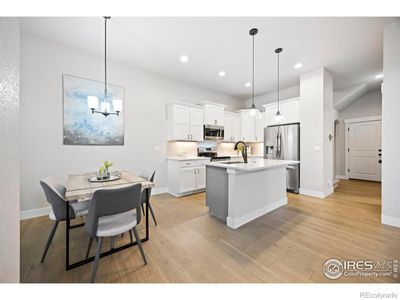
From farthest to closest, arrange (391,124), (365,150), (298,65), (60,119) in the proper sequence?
(365,150)
(298,65)
(60,119)
(391,124)

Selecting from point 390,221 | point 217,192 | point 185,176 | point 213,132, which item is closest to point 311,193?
point 390,221

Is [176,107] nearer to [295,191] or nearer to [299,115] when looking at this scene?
[299,115]

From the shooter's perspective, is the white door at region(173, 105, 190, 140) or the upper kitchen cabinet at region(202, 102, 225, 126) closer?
the white door at region(173, 105, 190, 140)

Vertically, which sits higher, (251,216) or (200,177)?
(200,177)

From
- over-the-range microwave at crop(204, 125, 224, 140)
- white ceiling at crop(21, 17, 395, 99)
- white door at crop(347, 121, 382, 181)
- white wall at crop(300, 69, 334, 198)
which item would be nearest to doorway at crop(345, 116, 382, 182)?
white door at crop(347, 121, 382, 181)

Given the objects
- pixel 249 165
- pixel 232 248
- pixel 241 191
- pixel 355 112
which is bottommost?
pixel 232 248

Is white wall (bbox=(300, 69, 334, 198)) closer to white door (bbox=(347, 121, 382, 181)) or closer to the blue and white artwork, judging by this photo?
white door (bbox=(347, 121, 382, 181))

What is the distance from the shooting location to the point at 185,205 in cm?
328

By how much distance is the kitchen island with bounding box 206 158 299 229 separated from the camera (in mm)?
2330

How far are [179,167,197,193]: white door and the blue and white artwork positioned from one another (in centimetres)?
167

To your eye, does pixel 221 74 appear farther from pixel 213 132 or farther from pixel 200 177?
pixel 200 177

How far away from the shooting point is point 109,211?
4.67ft

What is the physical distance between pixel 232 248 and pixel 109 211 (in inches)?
56.4
